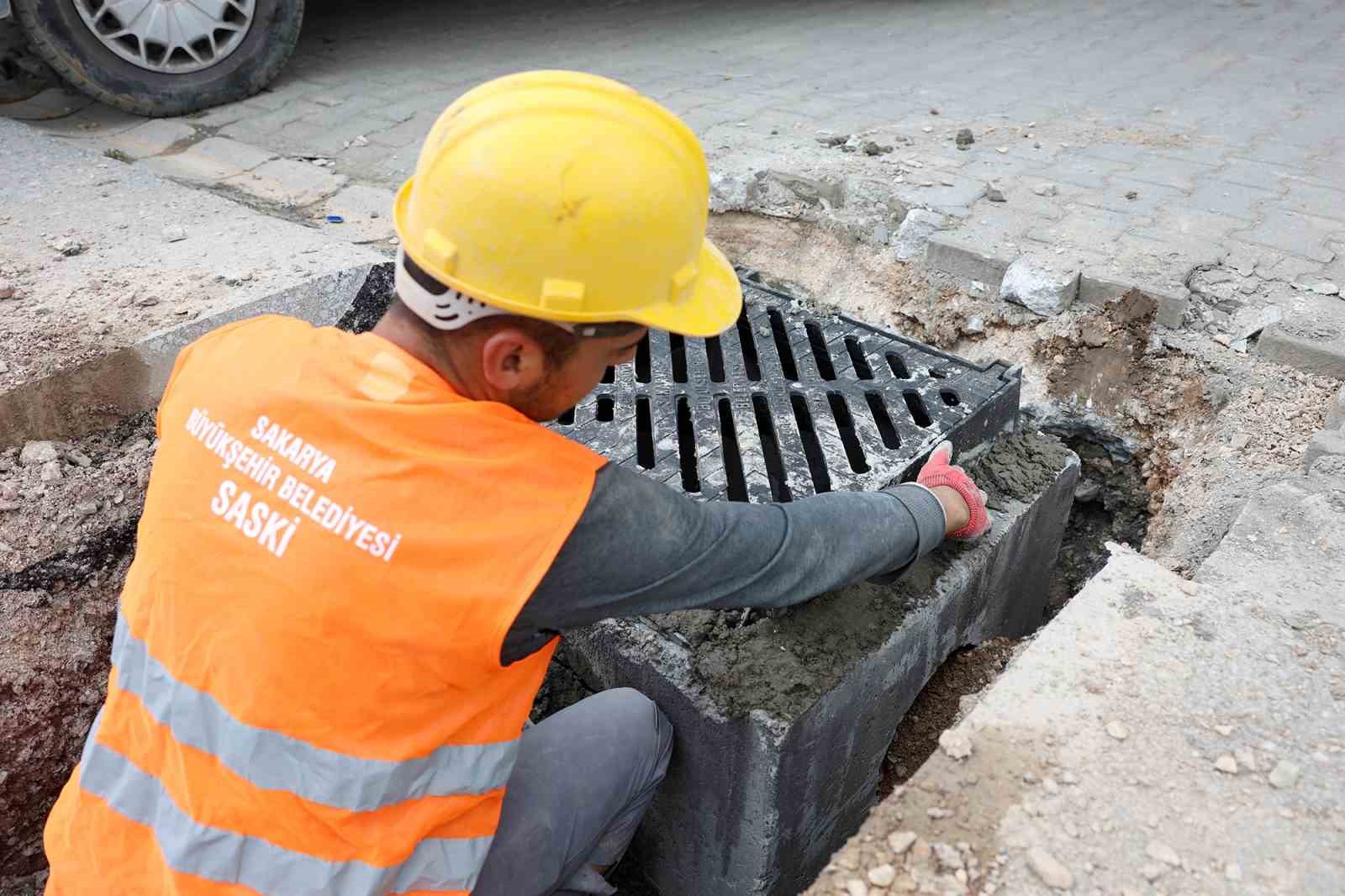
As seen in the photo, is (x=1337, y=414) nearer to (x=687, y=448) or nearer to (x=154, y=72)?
(x=687, y=448)

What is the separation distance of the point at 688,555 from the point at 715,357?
1.27 meters

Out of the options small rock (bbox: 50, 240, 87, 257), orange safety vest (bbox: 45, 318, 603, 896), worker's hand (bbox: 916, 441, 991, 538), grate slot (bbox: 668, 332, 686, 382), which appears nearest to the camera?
orange safety vest (bbox: 45, 318, 603, 896)

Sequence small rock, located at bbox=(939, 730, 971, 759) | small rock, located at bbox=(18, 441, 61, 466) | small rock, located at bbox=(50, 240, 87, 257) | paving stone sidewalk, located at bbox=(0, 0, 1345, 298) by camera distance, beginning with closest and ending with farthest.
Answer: small rock, located at bbox=(939, 730, 971, 759) < small rock, located at bbox=(18, 441, 61, 466) < small rock, located at bbox=(50, 240, 87, 257) < paving stone sidewalk, located at bbox=(0, 0, 1345, 298)

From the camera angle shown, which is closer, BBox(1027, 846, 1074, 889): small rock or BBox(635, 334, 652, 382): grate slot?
BBox(1027, 846, 1074, 889): small rock

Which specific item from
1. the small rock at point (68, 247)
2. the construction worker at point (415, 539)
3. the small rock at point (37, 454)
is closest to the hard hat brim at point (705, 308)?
the construction worker at point (415, 539)

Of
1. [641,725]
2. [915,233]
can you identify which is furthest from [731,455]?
[915,233]

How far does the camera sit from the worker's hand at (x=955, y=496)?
5.79 ft

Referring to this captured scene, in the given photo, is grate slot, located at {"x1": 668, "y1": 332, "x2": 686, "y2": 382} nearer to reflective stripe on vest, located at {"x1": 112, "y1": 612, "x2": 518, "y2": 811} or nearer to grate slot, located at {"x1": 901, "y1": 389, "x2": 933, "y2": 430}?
grate slot, located at {"x1": 901, "y1": 389, "x2": 933, "y2": 430}

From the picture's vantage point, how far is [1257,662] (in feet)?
5.29

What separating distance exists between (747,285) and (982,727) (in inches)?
61.2

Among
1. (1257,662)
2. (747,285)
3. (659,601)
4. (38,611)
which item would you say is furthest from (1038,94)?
(38,611)

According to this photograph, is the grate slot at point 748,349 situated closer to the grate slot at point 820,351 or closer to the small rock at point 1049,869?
the grate slot at point 820,351

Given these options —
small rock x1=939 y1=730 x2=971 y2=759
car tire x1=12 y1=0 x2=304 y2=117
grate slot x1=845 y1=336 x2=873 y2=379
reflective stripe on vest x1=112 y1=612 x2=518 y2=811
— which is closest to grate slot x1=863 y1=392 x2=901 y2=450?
grate slot x1=845 y1=336 x2=873 y2=379

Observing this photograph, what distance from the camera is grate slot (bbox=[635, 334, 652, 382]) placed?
2.34 meters
